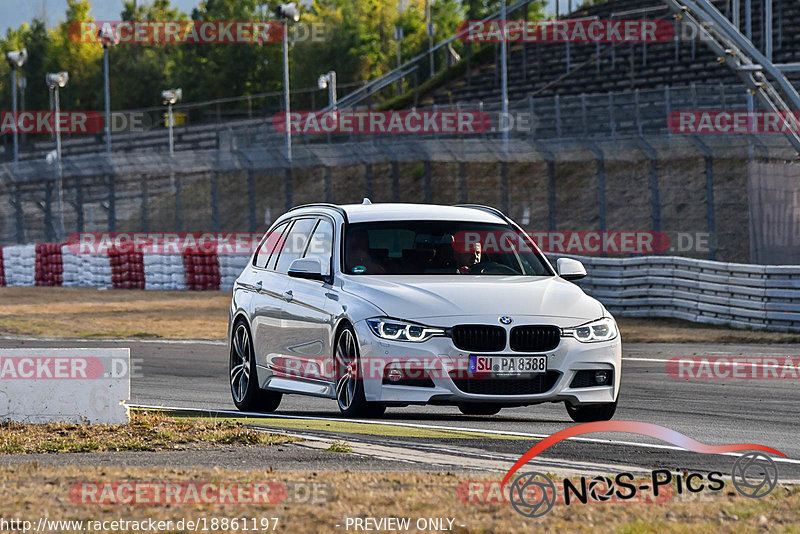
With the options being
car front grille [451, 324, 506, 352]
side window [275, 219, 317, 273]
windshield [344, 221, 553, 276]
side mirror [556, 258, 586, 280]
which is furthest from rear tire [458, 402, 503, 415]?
side window [275, 219, 317, 273]

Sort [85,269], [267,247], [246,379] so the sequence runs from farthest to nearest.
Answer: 1. [85,269]
2. [267,247]
3. [246,379]

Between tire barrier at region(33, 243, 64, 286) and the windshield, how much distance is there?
98.6 feet

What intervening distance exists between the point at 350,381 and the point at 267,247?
2.72 meters

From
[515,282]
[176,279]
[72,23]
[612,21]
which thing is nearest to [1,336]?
[176,279]

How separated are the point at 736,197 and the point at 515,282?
1901cm

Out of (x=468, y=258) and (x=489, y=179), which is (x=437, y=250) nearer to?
(x=468, y=258)

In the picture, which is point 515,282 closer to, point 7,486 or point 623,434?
point 623,434

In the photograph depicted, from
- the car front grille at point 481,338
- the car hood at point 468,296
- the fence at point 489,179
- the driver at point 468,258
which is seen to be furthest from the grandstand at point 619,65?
the car front grille at point 481,338

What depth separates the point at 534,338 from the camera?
33.3 feet

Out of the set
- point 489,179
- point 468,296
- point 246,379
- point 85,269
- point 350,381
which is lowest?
point 85,269

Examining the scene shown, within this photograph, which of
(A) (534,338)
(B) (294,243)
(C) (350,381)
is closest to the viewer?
(A) (534,338)

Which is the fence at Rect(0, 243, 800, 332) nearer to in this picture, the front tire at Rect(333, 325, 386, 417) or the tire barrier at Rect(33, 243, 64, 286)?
the tire barrier at Rect(33, 243, 64, 286)

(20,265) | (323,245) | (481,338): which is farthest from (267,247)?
(20,265)

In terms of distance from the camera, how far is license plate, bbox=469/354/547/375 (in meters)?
10.0
